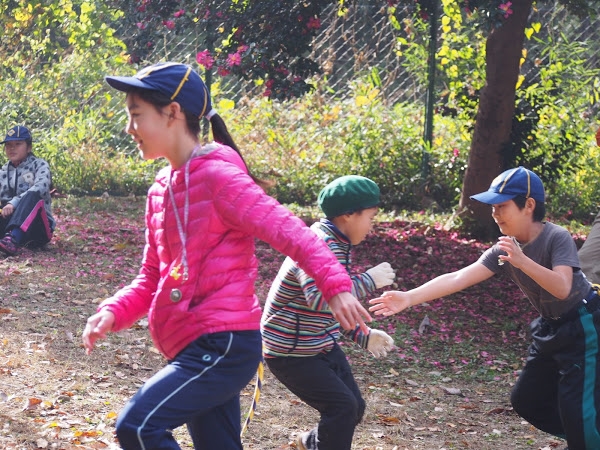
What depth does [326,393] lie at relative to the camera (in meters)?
3.86

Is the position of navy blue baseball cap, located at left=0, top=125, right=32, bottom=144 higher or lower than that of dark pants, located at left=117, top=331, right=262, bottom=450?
lower

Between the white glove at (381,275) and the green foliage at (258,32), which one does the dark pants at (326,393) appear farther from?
the green foliage at (258,32)

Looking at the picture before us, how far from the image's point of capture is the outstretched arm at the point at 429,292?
12.7ft

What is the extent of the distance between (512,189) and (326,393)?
3.91 ft

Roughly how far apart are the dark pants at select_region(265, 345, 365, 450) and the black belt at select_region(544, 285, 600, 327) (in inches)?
38.1

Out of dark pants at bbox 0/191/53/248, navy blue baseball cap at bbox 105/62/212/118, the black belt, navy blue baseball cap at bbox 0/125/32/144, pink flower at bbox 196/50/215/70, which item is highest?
navy blue baseball cap at bbox 105/62/212/118

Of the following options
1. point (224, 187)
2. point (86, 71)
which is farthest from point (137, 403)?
point (86, 71)

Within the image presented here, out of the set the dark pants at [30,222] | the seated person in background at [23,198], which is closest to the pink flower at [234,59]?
the seated person in background at [23,198]

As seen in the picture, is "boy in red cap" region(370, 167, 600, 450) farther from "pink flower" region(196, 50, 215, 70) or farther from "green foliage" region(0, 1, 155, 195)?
"green foliage" region(0, 1, 155, 195)

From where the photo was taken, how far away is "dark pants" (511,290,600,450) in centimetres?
404

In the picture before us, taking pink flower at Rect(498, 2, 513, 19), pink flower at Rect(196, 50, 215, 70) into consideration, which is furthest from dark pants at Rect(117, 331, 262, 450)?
pink flower at Rect(196, 50, 215, 70)

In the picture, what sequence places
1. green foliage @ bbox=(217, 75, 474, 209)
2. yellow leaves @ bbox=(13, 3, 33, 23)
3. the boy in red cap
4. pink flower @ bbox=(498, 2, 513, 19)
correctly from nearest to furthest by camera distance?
the boy in red cap < pink flower @ bbox=(498, 2, 513, 19) < yellow leaves @ bbox=(13, 3, 33, 23) < green foliage @ bbox=(217, 75, 474, 209)

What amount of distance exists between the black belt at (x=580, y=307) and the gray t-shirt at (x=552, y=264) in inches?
0.6

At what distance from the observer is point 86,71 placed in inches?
492
